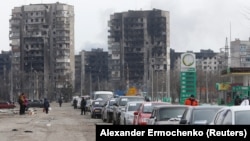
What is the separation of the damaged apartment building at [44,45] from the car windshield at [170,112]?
123 m

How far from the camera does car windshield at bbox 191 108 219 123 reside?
691 inches

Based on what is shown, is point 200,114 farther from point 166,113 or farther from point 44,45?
point 44,45

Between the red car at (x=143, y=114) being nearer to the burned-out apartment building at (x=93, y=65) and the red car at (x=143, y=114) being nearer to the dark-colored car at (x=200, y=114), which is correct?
the dark-colored car at (x=200, y=114)

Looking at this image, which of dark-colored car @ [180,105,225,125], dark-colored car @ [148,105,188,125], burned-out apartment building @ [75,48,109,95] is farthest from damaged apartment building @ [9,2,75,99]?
dark-colored car @ [180,105,225,125]

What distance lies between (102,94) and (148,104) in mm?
35750

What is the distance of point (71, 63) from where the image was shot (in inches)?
6393

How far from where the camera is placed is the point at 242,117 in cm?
1379

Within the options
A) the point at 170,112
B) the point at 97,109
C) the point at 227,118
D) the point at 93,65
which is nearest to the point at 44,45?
the point at 93,65

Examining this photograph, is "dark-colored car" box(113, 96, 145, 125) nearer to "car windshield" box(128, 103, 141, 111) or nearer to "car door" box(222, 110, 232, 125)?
"car windshield" box(128, 103, 141, 111)

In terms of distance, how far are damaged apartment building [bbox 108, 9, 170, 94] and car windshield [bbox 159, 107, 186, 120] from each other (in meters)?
114

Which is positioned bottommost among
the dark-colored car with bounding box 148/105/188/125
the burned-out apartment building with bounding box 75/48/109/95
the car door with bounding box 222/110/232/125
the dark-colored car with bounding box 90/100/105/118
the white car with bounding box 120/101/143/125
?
the dark-colored car with bounding box 90/100/105/118

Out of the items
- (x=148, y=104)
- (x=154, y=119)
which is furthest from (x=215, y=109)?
(x=148, y=104)

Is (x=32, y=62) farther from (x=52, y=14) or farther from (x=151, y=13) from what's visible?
(x=151, y=13)

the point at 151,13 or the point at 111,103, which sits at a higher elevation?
the point at 151,13
